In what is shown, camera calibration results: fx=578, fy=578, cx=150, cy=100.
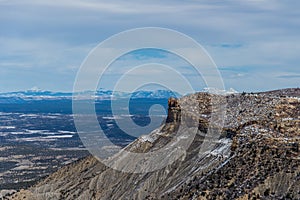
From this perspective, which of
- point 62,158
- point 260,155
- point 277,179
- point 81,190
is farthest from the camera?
point 62,158

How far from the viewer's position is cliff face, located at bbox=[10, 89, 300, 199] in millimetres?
51125

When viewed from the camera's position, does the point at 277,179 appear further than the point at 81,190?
No

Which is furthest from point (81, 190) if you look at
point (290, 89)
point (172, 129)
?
point (290, 89)

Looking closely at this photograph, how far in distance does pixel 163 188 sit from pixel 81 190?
1426 cm

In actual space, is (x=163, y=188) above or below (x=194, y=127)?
below

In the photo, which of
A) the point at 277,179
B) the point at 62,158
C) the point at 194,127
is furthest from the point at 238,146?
the point at 62,158

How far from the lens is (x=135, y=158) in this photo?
72688 mm

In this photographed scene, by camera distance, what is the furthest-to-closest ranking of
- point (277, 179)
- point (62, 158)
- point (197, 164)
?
1. point (62, 158)
2. point (197, 164)
3. point (277, 179)

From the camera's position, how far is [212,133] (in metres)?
66.4

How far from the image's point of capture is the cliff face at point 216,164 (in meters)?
51.1

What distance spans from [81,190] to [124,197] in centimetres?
900

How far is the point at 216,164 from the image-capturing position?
57781mm

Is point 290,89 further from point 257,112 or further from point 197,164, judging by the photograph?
point 197,164

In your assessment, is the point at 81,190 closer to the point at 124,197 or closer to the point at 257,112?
the point at 124,197
